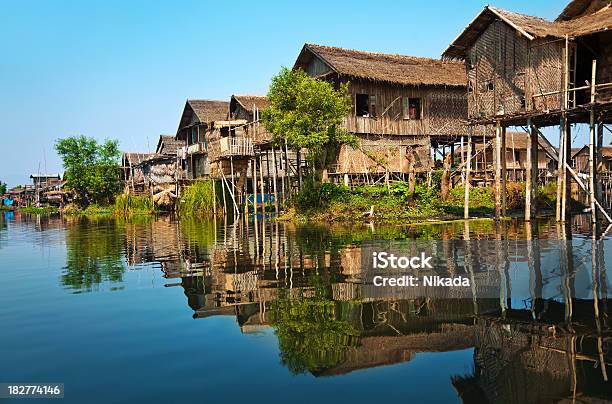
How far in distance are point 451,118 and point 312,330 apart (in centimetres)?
2798

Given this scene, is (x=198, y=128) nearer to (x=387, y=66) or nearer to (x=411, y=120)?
(x=387, y=66)

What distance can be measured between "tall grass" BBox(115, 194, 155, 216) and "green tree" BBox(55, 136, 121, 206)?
8.89 metres

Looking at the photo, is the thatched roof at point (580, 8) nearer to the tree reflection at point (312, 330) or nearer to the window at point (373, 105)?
the window at point (373, 105)

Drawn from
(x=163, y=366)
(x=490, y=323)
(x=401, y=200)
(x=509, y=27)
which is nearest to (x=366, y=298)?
(x=490, y=323)

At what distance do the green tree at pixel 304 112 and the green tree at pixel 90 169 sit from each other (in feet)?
103

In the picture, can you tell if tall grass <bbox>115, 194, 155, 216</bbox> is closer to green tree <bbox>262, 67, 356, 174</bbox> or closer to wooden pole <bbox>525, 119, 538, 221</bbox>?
green tree <bbox>262, 67, 356, 174</bbox>

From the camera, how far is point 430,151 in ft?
105

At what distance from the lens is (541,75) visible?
61.3ft

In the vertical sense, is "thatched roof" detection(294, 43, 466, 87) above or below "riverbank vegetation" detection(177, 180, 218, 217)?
above

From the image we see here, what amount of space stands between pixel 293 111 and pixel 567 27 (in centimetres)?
1208

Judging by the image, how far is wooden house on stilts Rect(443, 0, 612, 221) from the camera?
57.4 feet

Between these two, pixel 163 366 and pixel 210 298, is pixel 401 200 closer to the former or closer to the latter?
pixel 210 298

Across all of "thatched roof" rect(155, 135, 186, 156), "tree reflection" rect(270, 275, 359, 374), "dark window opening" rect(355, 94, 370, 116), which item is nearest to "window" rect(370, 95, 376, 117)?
"dark window opening" rect(355, 94, 370, 116)

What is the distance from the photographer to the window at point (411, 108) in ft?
102
